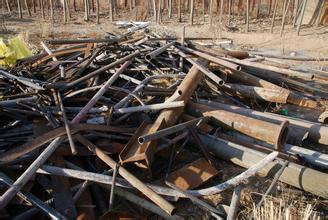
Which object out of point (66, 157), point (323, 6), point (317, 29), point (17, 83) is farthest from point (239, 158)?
point (323, 6)

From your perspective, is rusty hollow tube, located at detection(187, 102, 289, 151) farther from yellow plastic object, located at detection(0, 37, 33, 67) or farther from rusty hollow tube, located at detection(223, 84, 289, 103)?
yellow plastic object, located at detection(0, 37, 33, 67)

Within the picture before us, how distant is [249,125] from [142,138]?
1400 millimetres

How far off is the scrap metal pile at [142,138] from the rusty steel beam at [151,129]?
0.01 m

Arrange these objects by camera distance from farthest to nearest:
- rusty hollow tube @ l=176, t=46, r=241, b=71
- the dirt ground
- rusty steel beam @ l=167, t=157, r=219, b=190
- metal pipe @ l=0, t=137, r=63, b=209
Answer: the dirt ground, rusty hollow tube @ l=176, t=46, r=241, b=71, rusty steel beam @ l=167, t=157, r=219, b=190, metal pipe @ l=0, t=137, r=63, b=209

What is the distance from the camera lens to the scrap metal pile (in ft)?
10.9

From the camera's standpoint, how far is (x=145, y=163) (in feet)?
11.8

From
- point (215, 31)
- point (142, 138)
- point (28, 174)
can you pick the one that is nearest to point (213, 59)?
point (142, 138)

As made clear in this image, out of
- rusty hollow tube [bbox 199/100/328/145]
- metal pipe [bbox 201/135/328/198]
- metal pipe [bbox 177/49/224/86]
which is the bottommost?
metal pipe [bbox 201/135/328/198]

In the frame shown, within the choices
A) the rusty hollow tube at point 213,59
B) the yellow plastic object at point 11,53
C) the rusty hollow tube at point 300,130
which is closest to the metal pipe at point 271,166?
the rusty hollow tube at point 300,130

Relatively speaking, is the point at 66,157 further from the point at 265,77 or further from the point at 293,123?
the point at 265,77

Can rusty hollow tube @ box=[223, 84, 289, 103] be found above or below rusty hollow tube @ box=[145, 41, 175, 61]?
below

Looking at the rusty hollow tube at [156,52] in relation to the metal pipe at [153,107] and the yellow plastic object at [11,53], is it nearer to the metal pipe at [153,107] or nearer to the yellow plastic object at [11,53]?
the metal pipe at [153,107]

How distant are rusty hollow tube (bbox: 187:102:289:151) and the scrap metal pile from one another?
0.01 meters

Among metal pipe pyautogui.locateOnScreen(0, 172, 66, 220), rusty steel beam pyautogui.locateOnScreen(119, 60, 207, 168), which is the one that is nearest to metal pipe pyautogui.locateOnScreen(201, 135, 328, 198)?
rusty steel beam pyautogui.locateOnScreen(119, 60, 207, 168)
